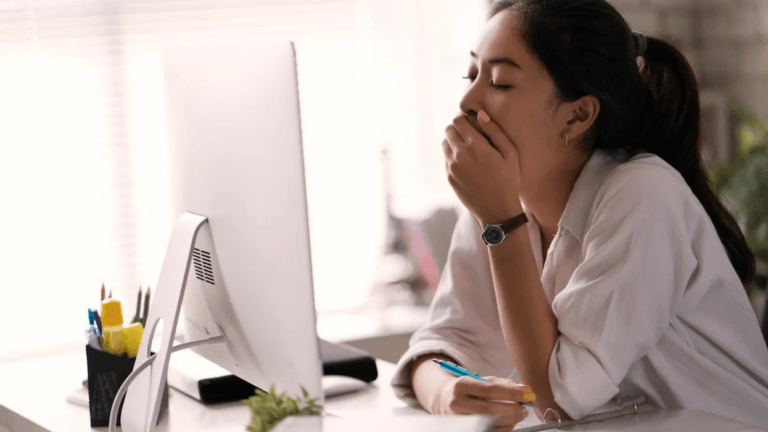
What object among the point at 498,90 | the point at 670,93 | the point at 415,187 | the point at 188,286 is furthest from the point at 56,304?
the point at 670,93

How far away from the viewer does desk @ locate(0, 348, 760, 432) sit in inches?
37.0

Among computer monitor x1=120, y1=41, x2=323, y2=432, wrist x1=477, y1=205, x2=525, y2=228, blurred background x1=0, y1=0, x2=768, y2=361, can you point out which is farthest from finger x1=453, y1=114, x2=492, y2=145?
blurred background x1=0, y1=0, x2=768, y2=361

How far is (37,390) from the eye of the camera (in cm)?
144

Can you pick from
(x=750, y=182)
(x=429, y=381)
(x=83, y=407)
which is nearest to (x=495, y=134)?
(x=429, y=381)

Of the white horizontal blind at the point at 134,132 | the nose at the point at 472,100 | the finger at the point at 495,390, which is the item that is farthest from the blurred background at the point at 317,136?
the finger at the point at 495,390

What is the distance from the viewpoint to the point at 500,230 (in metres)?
1.09

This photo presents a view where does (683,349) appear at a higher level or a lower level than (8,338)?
higher

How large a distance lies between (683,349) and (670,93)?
43cm

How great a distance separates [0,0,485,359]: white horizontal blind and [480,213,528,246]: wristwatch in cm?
158

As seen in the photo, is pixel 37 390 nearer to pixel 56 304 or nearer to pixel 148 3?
pixel 56 304

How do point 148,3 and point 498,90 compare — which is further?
point 148,3

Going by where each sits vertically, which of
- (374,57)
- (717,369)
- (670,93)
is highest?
(374,57)

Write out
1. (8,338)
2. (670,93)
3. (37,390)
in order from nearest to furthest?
(670,93) → (37,390) → (8,338)

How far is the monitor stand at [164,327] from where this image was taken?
1.01 metres
